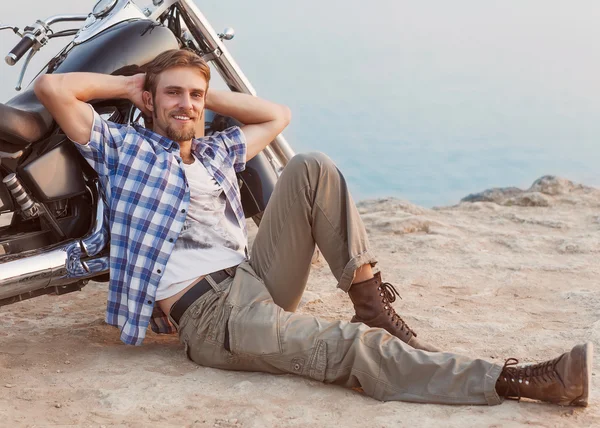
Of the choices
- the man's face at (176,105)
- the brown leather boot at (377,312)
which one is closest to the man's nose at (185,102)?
the man's face at (176,105)

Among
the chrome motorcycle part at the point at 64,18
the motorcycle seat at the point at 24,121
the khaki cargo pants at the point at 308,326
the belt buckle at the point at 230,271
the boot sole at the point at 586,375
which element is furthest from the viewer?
the chrome motorcycle part at the point at 64,18

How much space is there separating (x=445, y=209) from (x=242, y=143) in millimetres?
3680

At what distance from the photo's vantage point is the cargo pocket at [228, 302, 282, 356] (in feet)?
7.62

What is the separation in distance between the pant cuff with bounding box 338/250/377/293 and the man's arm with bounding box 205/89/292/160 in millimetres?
658

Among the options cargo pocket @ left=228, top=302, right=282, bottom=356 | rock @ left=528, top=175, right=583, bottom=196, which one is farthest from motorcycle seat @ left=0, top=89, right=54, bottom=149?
Result: rock @ left=528, top=175, right=583, bottom=196

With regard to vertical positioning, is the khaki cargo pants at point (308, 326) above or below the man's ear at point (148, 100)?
below

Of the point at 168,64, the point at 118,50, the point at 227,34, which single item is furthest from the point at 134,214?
the point at 227,34

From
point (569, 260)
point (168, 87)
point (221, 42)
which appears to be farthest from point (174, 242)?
point (569, 260)

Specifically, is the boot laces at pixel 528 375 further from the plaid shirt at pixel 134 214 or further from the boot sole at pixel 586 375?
the plaid shirt at pixel 134 214

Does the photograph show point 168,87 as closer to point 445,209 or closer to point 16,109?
point 16,109

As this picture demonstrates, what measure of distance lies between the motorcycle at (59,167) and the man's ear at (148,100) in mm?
108

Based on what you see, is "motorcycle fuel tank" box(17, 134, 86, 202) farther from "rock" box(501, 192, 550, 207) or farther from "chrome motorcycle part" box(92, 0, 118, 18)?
"rock" box(501, 192, 550, 207)

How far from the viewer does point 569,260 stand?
173 inches

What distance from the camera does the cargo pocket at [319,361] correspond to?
2.29 meters
